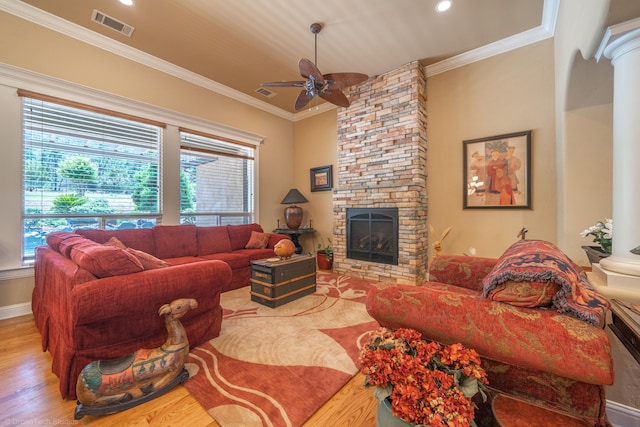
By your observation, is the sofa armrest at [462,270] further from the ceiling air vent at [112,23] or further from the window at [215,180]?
the ceiling air vent at [112,23]

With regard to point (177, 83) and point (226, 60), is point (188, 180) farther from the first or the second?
point (226, 60)

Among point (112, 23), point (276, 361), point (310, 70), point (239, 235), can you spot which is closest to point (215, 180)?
point (239, 235)

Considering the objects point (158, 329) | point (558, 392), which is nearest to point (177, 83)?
point (158, 329)

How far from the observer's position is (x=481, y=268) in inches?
83.7

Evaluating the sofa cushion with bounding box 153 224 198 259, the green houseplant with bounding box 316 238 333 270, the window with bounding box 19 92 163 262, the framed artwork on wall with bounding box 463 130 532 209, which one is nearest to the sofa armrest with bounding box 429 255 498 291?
the framed artwork on wall with bounding box 463 130 532 209

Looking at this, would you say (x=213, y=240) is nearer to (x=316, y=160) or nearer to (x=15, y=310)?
(x=15, y=310)

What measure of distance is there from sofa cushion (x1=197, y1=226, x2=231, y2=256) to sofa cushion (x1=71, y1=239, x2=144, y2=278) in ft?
7.16

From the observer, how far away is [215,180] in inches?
176

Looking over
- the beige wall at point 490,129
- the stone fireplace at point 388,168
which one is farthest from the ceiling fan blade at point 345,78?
the beige wall at point 490,129

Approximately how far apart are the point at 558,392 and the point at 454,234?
309cm

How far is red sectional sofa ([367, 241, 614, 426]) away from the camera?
82 centimetres

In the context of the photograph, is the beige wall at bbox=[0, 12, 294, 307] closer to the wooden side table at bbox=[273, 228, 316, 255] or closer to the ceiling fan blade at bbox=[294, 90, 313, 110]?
the wooden side table at bbox=[273, 228, 316, 255]

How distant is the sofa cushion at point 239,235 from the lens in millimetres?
4238

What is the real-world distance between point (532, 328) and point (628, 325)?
1.73ft
